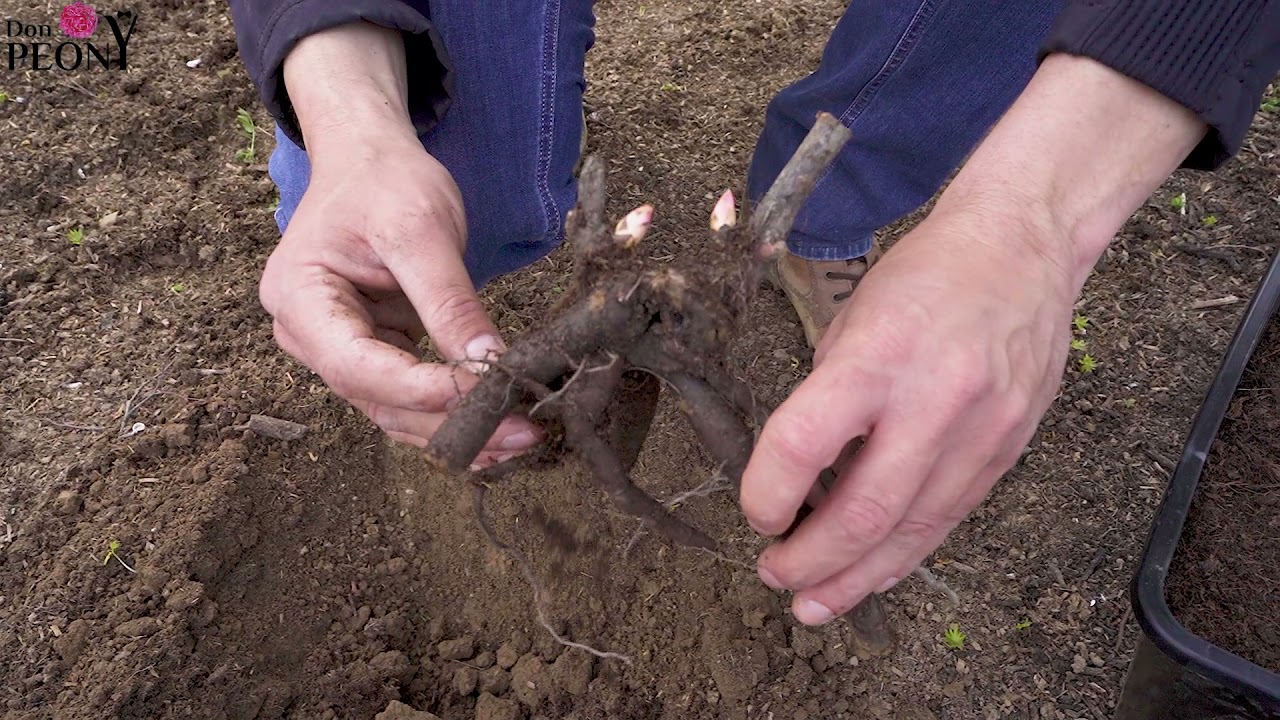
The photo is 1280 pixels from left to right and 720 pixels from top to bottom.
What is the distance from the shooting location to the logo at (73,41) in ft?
7.96

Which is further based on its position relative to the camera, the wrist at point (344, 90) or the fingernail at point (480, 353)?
the wrist at point (344, 90)

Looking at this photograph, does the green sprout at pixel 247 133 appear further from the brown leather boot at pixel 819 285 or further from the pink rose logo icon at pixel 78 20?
the brown leather boot at pixel 819 285

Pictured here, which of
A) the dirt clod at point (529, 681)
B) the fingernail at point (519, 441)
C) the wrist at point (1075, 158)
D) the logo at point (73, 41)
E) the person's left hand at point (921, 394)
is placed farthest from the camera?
the logo at point (73, 41)

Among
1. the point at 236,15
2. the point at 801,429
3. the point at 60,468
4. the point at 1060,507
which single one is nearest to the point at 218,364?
the point at 60,468

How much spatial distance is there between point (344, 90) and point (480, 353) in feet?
1.65

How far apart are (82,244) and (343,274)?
1.40 m

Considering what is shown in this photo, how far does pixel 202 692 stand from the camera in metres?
1.45

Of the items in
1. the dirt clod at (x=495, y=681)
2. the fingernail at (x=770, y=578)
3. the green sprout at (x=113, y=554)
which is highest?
the fingernail at (x=770, y=578)

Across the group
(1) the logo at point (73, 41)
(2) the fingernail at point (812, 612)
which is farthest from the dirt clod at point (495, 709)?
(1) the logo at point (73, 41)

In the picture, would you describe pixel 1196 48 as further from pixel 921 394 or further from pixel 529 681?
pixel 529 681

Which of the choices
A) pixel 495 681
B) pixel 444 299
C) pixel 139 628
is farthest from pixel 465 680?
pixel 444 299

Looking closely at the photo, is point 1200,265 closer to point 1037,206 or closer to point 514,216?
point 1037,206

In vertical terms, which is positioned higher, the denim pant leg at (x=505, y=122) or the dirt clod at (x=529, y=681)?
the denim pant leg at (x=505, y=122)

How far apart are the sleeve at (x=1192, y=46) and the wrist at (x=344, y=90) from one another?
943mm
